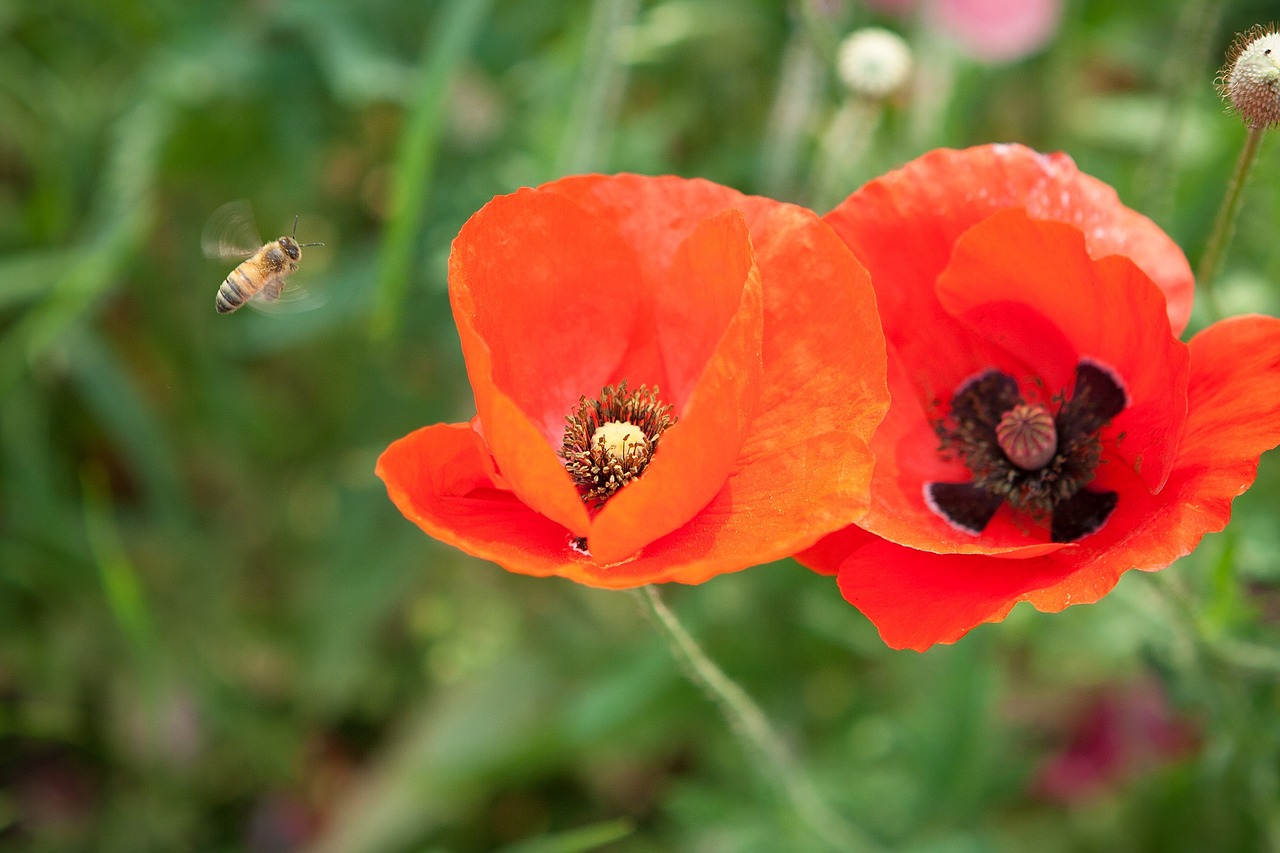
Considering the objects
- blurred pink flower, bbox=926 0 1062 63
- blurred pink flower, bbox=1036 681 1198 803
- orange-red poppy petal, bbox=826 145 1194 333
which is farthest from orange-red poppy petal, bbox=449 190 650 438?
blurred pink flower, bbox=1036 681 1198 803

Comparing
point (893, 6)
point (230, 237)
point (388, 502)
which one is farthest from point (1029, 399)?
point (388, 502)

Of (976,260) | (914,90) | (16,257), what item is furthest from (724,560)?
(16,257)

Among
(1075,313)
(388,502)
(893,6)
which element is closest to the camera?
(1075,313)

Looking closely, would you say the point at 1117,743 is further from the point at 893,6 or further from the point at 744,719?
the point at 893,6

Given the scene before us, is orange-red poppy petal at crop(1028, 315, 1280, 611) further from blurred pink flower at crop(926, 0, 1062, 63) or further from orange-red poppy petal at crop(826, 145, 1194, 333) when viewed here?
blurred pink flower at crop(926, 0, 1062, 63)

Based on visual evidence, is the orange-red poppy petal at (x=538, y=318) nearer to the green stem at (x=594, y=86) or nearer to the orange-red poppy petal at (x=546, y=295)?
the orange-red poppy petal at (x=546, y=295)
